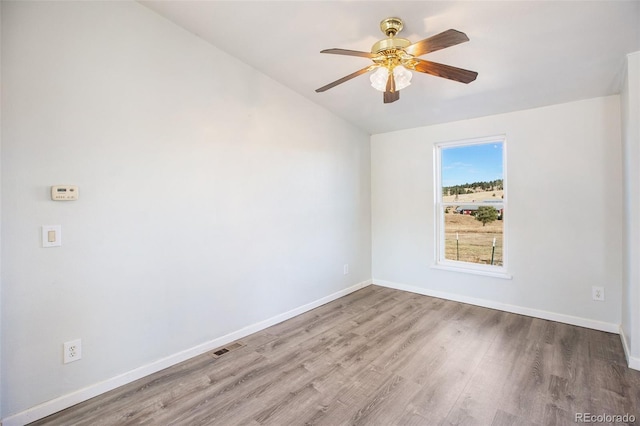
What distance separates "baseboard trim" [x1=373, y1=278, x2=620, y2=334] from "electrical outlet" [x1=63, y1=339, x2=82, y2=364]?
3.60 m

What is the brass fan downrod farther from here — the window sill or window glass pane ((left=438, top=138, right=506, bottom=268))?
the window sill

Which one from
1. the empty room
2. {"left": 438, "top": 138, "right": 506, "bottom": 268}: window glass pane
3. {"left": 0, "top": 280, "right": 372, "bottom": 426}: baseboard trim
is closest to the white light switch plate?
the empty room

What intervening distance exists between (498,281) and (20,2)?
4.69 metres

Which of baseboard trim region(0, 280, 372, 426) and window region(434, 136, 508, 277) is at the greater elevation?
window region(434, 136, 508, 277)

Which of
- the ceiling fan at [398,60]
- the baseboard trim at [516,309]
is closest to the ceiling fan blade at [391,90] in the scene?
the ceiling fan at [398,60]

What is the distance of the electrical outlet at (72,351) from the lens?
1.90m

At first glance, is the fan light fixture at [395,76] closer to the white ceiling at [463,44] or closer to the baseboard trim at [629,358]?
the white ceiling at [463,44]

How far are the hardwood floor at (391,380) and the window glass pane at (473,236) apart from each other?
0.86 m

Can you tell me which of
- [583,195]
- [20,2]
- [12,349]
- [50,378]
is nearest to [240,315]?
[50,378]

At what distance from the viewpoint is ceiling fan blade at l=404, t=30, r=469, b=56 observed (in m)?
1.58

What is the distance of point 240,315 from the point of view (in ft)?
9.41

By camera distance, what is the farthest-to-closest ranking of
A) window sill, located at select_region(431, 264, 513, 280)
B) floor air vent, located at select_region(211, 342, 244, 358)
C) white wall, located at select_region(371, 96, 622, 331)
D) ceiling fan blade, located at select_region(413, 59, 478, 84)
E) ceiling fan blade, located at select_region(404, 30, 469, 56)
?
window sill, located at select_region(431, 264, 513, 280)
white wall, located at select_region(371, 96, 622, 331)
floor air vent, located at select_region(211, 342, 244, 358)
ceiling fan blade, located at select_region(413, 59, 478, 84)
ceiling fan blade, located at select_region(404, 30, 469, 56)

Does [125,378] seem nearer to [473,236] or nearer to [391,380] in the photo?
[391,380]

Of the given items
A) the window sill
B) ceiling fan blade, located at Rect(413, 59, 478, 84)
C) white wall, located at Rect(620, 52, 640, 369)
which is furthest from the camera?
the window sill
